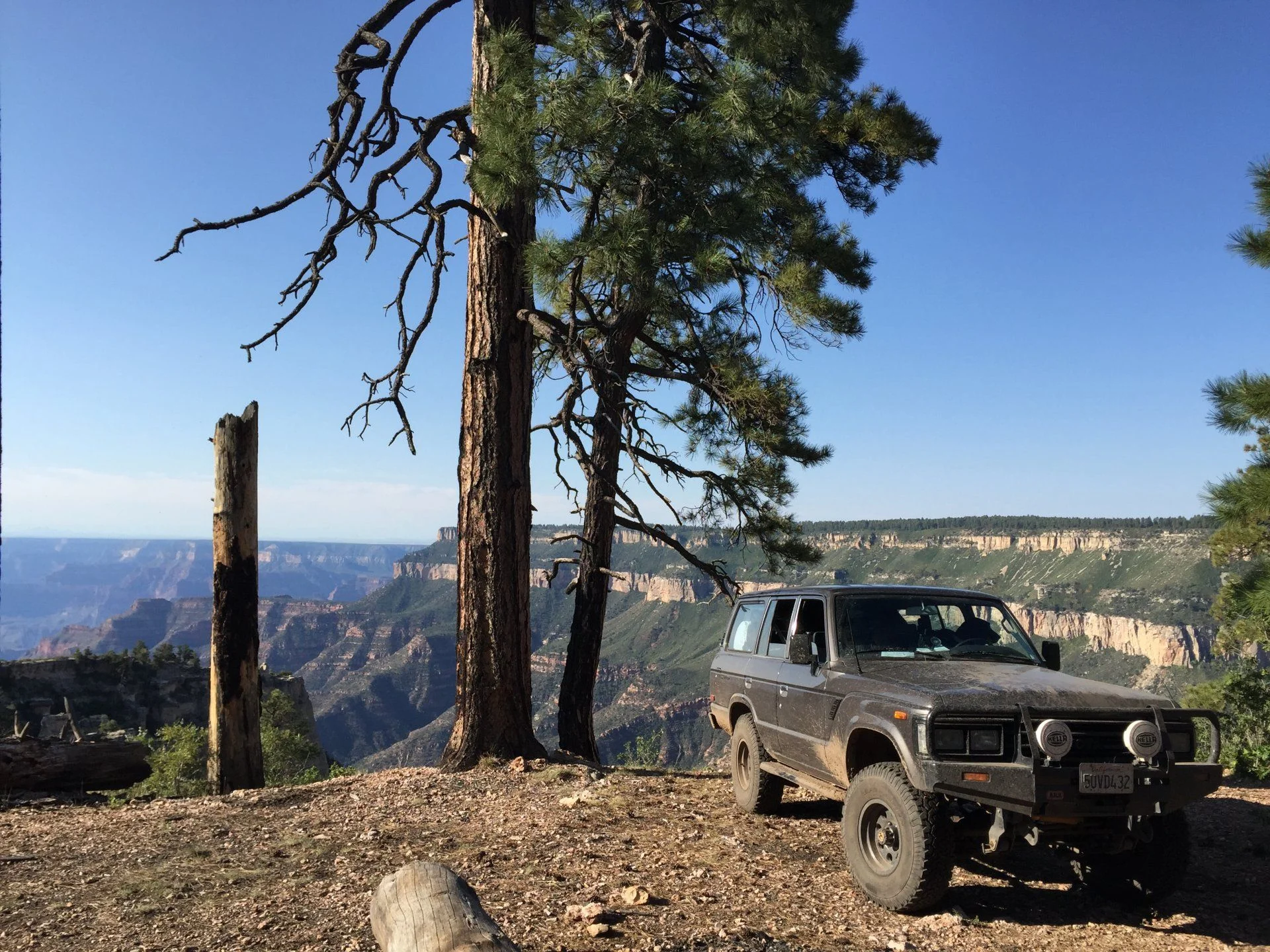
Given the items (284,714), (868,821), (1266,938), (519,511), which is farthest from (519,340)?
(284,714)

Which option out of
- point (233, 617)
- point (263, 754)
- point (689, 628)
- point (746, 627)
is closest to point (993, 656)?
point (746, 627)

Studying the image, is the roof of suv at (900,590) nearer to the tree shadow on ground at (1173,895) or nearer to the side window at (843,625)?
the side window at (843,625)

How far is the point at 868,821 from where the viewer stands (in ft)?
17.5

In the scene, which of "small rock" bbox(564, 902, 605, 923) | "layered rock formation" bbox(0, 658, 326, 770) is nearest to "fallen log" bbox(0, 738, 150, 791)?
"small rock" bbox(564, 902, 605, 923)

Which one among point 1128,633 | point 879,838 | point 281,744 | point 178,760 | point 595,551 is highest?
point 595,551

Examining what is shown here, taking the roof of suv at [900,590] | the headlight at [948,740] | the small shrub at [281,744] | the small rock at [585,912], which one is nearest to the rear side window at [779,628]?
the roof of suv at [900,590]

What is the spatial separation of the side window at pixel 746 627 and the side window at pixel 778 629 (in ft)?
0.66

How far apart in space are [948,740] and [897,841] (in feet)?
2.59

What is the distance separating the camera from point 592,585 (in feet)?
37.5

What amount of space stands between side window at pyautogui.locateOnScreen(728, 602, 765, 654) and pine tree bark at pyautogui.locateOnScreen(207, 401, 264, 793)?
4959 mm

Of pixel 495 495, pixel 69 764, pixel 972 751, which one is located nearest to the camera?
Result: pixel 972 751

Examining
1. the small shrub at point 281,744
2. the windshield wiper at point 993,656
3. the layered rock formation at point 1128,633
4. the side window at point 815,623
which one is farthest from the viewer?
the layered rock formation at point 1128,633

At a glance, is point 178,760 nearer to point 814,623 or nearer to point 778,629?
point 778,629

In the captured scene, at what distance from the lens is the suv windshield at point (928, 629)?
6125 millimetres
